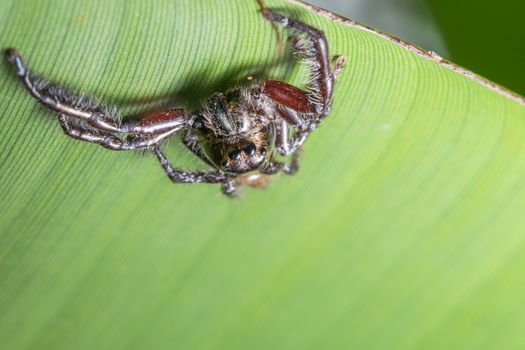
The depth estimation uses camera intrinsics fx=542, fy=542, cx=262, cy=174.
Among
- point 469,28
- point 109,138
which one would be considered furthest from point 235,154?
point 469,28

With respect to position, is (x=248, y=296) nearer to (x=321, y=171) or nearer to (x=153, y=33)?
(x=321, y=171)

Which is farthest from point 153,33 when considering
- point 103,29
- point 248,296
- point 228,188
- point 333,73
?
point 248,296

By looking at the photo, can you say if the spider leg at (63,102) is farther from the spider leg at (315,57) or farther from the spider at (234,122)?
the spider leg at (315,57)

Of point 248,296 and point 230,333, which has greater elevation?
point 248,296

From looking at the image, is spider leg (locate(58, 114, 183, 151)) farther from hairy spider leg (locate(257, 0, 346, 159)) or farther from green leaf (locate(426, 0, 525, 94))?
green leaf (locate(426, 0, 525, 94))

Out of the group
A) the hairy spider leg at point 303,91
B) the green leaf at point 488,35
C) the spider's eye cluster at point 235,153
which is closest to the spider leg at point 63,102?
the spider's eye cluster at point 235,153

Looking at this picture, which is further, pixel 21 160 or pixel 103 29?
pixel 21 160

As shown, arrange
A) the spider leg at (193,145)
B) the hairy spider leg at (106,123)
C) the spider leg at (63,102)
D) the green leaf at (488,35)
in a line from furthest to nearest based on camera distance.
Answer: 1. the green leaf at (488,35)
2. the spider leg at (193,145)
3. the hairy spider leg at (106,123)
4. the spider leg at (63,102)
